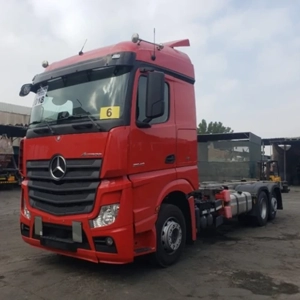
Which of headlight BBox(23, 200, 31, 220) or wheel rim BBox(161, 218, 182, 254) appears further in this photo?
headlight BBox(23, 200, 31, 220)

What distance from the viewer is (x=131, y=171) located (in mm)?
5121

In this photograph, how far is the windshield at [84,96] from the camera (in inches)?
203

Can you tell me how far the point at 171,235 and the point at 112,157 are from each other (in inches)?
67.7

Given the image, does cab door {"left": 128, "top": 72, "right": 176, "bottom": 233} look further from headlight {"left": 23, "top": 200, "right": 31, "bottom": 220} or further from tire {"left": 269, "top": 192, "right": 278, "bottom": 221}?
tire {"left": 269, "top": 192, "right": 278, "bottom": 221}

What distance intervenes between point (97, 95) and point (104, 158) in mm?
961

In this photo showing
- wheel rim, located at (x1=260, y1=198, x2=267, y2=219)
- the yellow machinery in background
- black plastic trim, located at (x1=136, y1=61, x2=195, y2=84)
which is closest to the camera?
black plastic trim, located at (x1=136, y1=61, x2=195, y2=84)

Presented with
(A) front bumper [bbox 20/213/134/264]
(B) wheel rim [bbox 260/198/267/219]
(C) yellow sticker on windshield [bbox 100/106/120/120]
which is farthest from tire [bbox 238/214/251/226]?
(C) yellow sticker on windshield [bbox 100/106/120/120]

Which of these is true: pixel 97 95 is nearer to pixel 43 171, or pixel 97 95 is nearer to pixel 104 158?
pixel 104 158

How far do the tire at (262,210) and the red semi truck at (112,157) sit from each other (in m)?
3.78

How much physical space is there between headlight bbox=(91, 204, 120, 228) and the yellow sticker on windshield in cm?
118

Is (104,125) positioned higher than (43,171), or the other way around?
(104,125)

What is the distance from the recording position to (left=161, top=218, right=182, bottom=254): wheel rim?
5695 millimetres

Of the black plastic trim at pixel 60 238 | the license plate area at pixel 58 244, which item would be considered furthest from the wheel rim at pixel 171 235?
the license plate area at pixel 58 244

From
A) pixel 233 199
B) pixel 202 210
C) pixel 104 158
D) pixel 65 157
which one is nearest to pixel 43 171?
pixel 65 157
